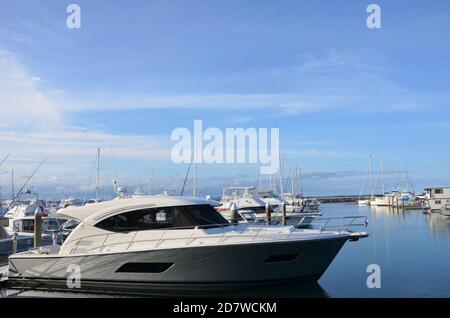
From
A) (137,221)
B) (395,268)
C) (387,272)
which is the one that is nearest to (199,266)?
(137,221)

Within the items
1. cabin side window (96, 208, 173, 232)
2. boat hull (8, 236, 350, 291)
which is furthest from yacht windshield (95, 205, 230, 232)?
boat hull (8, 236, 350, 291)

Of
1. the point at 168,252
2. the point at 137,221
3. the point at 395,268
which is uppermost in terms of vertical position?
the point at 137,221

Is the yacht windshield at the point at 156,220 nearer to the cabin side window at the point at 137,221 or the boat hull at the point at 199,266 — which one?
the cabin side window at the point at 137,221

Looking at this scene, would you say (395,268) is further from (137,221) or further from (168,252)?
(137,221)

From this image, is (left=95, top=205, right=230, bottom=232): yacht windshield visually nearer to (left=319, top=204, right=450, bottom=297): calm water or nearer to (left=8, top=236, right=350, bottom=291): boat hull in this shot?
(left=8, top=236, right=350, bottom=291): boat hull

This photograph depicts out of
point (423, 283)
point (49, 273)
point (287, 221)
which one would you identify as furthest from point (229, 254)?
point (287, 221)

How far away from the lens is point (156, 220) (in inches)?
563

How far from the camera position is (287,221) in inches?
1474

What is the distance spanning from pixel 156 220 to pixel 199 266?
80.5 inches

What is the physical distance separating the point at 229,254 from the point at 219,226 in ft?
5.00

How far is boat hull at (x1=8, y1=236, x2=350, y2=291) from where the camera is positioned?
13.3 metres

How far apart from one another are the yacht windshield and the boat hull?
3.28 ft

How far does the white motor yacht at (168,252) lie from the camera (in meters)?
13.4
